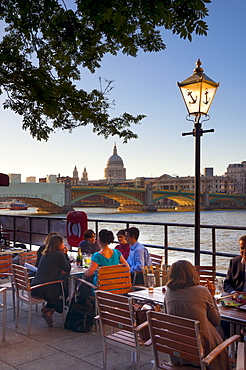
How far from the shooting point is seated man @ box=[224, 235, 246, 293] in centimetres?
439

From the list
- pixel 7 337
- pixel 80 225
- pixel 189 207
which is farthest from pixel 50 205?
pixel 7 337

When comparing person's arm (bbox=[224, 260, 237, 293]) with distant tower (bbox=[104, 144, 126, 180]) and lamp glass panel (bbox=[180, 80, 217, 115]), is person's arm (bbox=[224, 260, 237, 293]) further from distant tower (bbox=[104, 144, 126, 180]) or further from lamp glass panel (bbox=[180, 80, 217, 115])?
distant tower (bbox=[104, 144, 126, 180])

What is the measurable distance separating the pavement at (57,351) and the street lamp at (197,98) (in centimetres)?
160

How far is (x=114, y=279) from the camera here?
5082mm

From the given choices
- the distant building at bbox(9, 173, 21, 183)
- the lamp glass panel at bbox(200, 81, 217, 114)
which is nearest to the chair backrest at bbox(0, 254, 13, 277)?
the lamp glass panel at bbox(200, 81, 217, 114)

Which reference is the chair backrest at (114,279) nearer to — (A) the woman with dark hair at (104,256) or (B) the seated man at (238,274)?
(A) the woman with dark hair at (104,256)

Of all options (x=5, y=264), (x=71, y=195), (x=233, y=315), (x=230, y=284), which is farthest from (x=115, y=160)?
(x=233, y=315)

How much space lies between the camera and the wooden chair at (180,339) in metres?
2.84

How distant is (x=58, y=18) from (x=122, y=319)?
313 cm

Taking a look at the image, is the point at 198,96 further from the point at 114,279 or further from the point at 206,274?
the point at 114,279

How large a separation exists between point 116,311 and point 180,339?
2.47ft

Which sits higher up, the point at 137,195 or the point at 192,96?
the point at 192,96

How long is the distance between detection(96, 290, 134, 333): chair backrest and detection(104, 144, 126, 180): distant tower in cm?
14851

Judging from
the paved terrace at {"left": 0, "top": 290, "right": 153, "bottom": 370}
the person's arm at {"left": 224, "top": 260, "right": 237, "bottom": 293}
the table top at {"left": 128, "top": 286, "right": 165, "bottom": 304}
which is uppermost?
the person's arm at {"left": 224, "top": 260, "right": 237, "bottom": 293}
